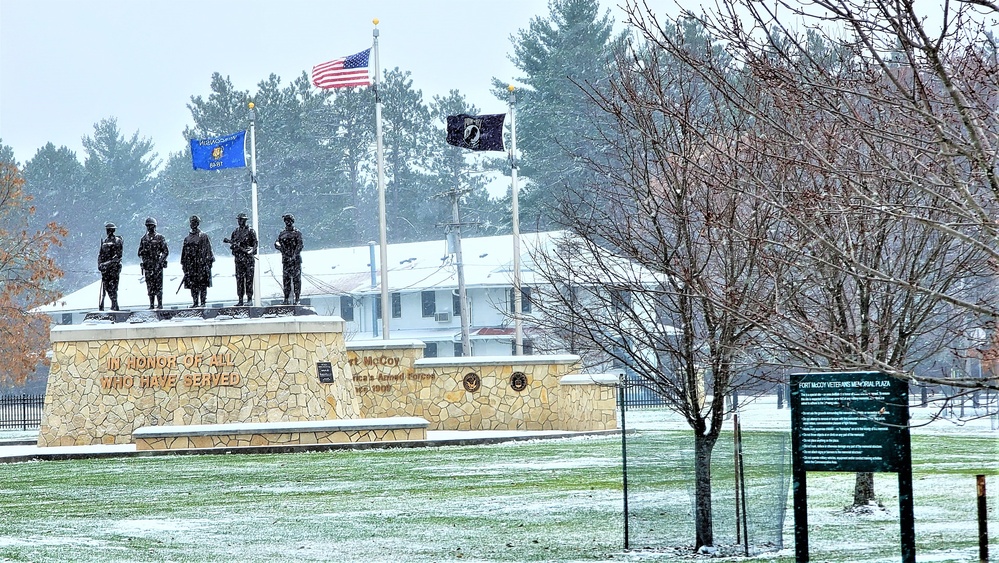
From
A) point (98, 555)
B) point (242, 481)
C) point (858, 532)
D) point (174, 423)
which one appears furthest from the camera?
point (174, 423)

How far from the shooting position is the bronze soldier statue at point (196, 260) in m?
28.1

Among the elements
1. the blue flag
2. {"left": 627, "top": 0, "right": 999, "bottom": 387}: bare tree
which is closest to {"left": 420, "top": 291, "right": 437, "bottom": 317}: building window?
the blue flag

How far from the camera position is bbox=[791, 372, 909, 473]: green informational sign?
9453mm

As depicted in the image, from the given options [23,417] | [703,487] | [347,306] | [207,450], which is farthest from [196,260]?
[347,306]

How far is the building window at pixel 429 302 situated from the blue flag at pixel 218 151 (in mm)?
28024

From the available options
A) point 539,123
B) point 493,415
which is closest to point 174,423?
point 493,415

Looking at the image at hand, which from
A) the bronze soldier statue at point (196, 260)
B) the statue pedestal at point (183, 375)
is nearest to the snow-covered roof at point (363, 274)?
the bronze soldier statue at point (196, 260)

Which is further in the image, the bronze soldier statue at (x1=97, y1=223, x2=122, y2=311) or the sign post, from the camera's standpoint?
the bronze soldier statue at (x1=97, y1=223, x2=122, y2=311)

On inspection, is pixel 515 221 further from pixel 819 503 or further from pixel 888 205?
pixel 888 205

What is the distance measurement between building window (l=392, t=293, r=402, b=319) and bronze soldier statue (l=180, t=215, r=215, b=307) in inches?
1375

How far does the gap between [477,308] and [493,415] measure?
29983mm

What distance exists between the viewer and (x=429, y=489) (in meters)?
18.5

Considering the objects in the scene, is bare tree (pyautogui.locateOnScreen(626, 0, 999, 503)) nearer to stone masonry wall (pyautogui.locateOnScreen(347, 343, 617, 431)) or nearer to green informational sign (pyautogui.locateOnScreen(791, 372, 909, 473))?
green informational sign (pyautogui.locateOnScreen(791, 372, 909, 473))

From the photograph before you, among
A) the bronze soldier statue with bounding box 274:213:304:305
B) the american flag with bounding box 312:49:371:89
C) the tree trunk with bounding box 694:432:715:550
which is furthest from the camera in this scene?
the american flag with bounding box 312:49:371:89
